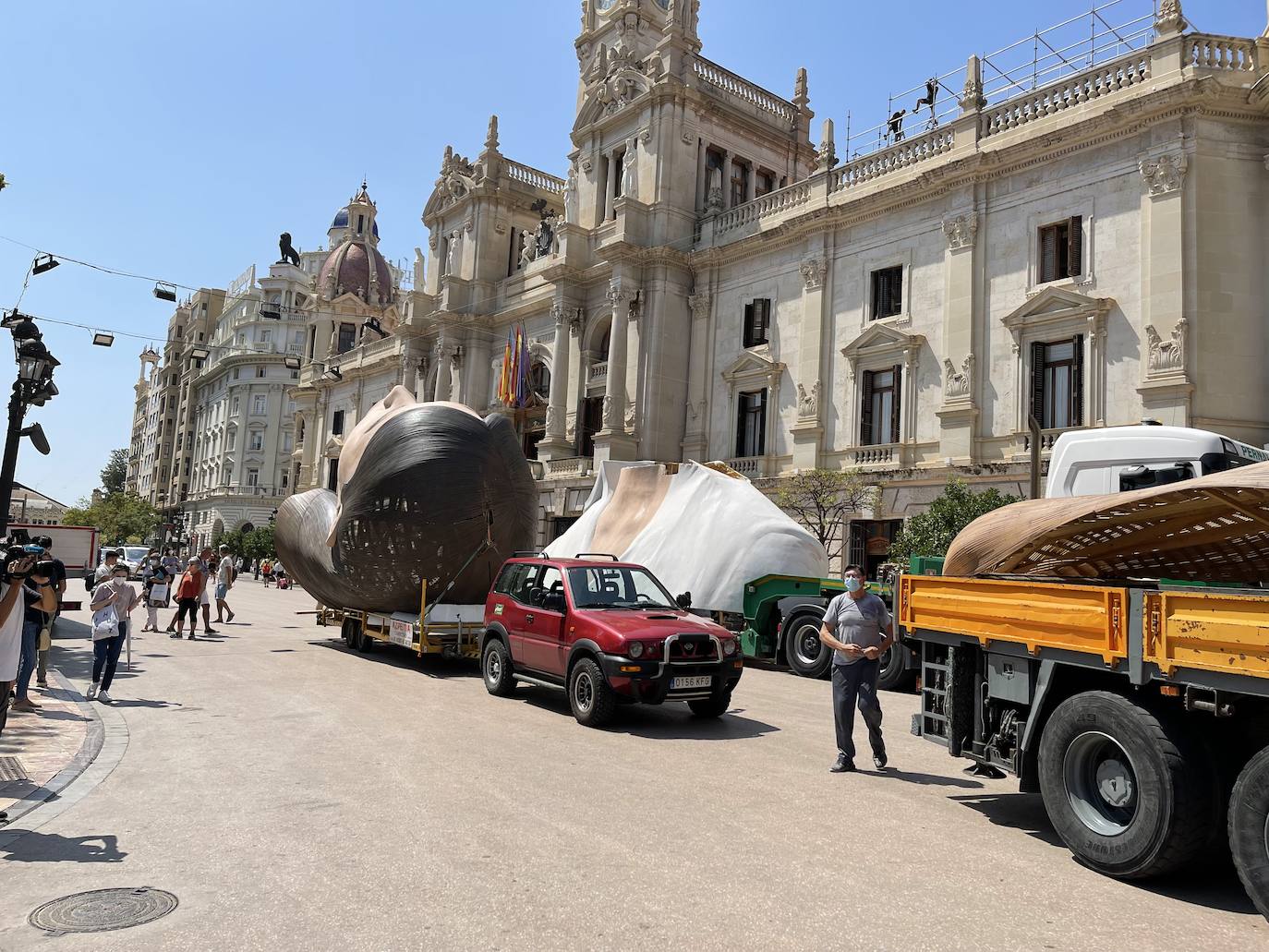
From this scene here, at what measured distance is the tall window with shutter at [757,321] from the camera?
30.0 metres

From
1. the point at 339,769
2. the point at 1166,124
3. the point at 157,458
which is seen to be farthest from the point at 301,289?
the point at 339,769

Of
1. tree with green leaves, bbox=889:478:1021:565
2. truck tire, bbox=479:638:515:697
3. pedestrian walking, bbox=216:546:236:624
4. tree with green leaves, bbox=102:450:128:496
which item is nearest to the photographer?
truck tire, bbox=479:638:515:697

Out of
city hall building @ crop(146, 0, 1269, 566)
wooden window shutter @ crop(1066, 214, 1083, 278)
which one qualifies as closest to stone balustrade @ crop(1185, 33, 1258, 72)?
city hall building @ crop(146, 0, 1269, 566)

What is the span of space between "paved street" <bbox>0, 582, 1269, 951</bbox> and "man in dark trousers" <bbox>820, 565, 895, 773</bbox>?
1.11 feet

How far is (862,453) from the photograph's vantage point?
25641mm

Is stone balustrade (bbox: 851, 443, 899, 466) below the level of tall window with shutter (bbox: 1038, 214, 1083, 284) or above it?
below

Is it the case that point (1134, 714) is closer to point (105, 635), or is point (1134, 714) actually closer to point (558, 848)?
point (558, 848)

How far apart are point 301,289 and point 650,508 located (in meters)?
82.7

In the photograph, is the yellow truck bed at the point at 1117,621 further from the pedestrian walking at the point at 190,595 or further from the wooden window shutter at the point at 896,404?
the wooden window shutter at the point at 896,404

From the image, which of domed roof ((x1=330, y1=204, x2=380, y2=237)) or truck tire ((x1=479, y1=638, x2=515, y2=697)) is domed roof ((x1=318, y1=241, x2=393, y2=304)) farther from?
truck tire ((x1=479, y1=638, x2=515, y2=697))

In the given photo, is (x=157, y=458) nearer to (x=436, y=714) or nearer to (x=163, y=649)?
(x=163, y=649)

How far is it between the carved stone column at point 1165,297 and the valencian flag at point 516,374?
24219 millimetres

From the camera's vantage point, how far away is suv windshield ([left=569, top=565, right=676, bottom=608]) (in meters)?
10.9

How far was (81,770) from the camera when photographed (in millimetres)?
7570
